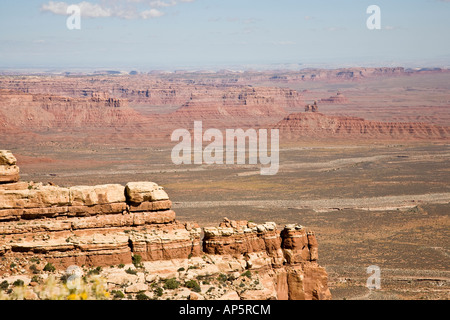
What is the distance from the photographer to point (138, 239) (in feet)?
73.3

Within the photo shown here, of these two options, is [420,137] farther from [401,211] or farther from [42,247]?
[42,247]

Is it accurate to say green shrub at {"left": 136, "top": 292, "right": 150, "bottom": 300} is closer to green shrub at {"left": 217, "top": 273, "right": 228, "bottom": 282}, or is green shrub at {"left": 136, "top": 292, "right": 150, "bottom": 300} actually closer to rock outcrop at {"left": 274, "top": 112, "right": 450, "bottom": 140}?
green shrub at {"left": 217, "top": 273, "right": 228, "bottom": 282}

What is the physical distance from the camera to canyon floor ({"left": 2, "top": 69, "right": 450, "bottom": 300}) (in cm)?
4447

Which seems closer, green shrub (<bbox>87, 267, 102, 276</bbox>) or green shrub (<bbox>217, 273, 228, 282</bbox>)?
green shrub (<bbox>87, 267, 102, 276</bbox>)

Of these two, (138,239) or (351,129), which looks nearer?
(138,239)

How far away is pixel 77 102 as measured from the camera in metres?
197

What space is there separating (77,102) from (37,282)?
184208mm

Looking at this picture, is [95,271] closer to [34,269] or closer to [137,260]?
[137,260]

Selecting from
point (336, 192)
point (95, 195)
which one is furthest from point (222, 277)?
point (336, 192)

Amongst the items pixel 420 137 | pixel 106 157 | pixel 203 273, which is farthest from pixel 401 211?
pixel 420 137

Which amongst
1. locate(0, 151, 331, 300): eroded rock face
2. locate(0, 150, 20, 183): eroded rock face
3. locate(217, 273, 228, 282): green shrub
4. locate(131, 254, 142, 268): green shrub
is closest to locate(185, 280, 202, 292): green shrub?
locate(0, 151, 331, 300): eroded rock face

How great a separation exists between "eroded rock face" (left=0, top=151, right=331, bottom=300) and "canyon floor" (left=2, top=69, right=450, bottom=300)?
491 inches

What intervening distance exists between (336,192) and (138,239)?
6739 centimetres

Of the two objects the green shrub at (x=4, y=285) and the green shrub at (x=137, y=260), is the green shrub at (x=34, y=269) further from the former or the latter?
the green shrub at (x=137, y=260)
